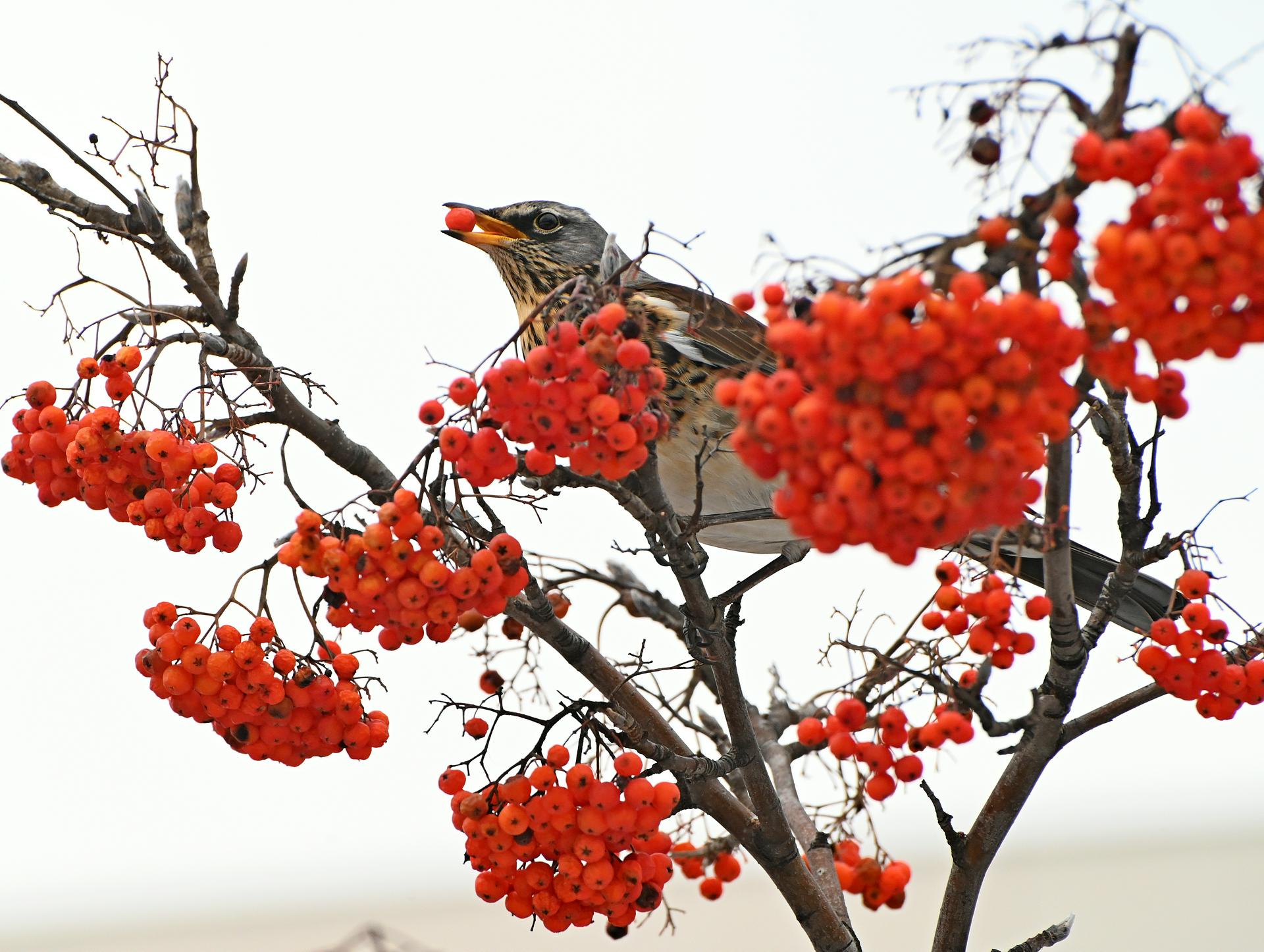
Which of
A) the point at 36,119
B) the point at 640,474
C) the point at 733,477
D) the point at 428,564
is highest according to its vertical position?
the point at 733,477

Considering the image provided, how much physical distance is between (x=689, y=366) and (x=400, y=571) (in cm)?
111

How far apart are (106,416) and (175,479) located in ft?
0.35

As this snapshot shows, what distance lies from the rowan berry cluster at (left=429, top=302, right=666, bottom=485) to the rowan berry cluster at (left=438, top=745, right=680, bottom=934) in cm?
38

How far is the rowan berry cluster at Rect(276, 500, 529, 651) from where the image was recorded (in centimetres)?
115

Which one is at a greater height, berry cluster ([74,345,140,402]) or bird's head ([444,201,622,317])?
bird's head ([444,201,622,317])

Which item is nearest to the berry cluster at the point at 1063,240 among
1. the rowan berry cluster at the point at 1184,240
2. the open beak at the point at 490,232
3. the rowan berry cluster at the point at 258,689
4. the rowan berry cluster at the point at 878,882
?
the rowan berry cluster at the point at 1184,240

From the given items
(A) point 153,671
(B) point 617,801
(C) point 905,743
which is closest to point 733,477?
(C) point 905,743

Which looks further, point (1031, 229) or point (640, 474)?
point (640, 474)

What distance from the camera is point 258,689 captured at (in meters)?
1.33

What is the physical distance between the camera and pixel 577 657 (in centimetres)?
151

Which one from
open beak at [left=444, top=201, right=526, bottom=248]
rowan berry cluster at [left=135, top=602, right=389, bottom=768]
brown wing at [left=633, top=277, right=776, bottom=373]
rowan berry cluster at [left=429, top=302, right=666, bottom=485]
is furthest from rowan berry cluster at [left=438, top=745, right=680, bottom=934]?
open beak at [left=444, top=201, right=526, bottom=248]

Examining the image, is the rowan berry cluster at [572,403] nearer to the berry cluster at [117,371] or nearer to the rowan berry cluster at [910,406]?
the rowan berry cluster at [910,406]

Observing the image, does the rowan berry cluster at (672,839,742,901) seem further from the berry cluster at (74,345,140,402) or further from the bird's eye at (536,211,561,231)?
the bird's eye at (536,211,561,231)

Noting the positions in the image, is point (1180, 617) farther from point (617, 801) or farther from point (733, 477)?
point (733, 477)
